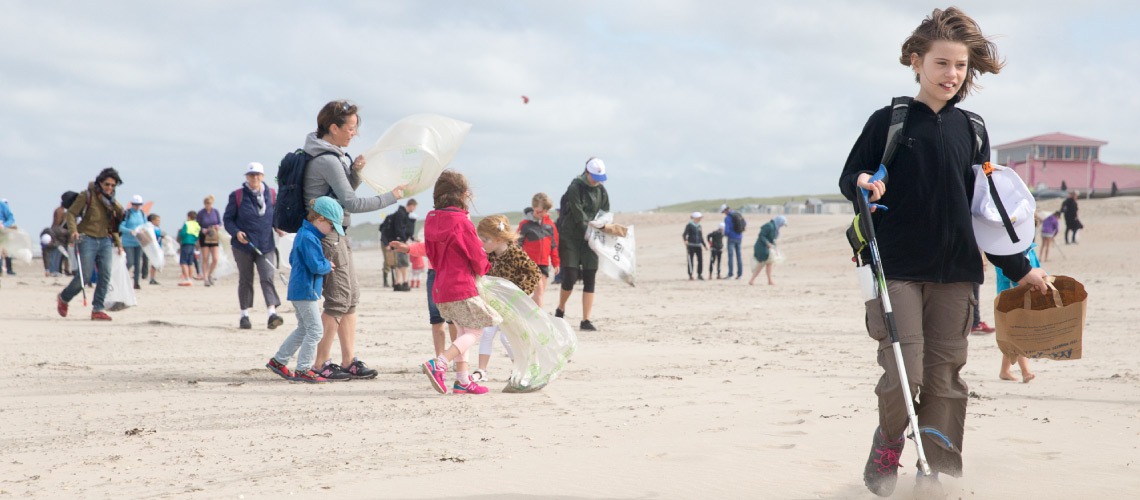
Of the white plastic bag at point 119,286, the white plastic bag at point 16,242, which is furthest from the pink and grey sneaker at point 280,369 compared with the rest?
the white plastic bag at point 16,242

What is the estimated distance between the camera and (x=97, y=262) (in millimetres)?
→ 11922

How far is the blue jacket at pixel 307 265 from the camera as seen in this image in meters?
6.89

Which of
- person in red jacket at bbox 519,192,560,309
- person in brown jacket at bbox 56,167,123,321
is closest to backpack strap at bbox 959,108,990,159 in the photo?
person in red jacket at bbox 519,192,560,309

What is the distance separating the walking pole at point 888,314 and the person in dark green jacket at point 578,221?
23.4 ft

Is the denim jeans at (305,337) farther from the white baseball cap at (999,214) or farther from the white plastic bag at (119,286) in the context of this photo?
the white plastic bag at (119,286)

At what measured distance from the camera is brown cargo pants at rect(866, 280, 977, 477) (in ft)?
12.3

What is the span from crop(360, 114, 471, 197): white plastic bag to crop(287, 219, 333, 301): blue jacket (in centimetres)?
66

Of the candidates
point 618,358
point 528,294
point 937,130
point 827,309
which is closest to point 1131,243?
point 827,309

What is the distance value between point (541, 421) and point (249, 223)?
6.10m

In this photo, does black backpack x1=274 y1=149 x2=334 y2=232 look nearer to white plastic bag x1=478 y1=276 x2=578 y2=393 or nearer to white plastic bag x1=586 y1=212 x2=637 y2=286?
white plastic bag x1=478 y1=276 x2=578 y2=393

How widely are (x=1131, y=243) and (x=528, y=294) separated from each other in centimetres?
2612

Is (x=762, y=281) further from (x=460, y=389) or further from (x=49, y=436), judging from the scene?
(x=49, y=436)

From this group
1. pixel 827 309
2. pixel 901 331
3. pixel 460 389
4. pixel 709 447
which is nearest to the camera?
pixel 901 331

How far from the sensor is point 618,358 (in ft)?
28.8
